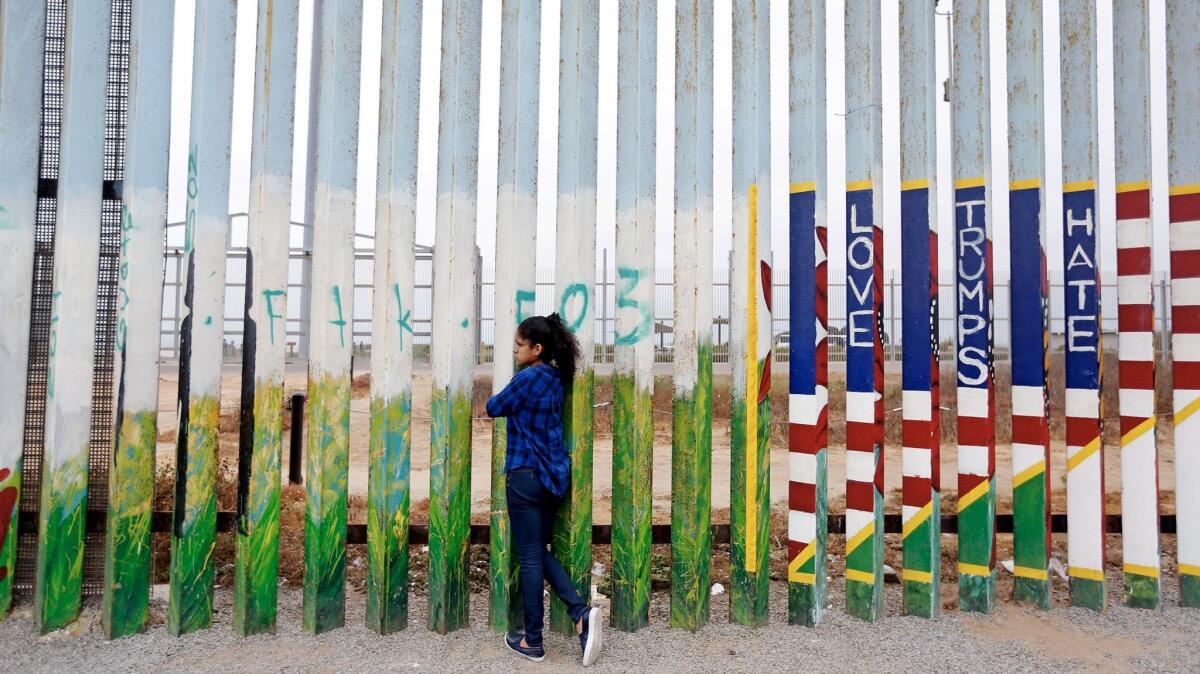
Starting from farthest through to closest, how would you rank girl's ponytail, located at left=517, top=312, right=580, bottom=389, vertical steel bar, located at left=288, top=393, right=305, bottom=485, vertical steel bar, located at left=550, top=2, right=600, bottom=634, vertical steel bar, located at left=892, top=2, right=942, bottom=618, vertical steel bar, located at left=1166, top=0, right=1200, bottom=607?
vertical steel bar, located at left=288, top=393, right=305, bottom=485 → vertical steel bar, located at left=1166, top=0, right=1200, bottom=607 → vertical steel bar, located at left=892, top=2, right=942, bottom=618 → vertical steel bar, located at left=550, top=2, right=600, bottom=634 → girl's ponytail, located at left=517, top=312, right=580, bottom=389

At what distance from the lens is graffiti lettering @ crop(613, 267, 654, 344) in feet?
12.0

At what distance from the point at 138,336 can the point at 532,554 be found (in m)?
2.23

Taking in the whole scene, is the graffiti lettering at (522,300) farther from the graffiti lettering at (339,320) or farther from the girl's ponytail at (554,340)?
the graffiti lettering at (339,320)

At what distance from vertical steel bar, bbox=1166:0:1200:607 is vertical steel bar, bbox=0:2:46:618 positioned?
20.0 feet

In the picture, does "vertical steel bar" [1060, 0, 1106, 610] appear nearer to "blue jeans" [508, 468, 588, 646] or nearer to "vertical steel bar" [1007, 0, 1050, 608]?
"vertical steel bar" [1007, 0, 1050, 608]

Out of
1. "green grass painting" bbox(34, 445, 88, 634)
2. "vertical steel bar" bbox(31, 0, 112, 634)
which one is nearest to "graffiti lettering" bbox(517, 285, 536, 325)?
"vertical steel bar" bbox(31, 0, 112, 634)

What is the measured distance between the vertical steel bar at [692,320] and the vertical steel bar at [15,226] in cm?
330

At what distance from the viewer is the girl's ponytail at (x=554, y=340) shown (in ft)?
11.2

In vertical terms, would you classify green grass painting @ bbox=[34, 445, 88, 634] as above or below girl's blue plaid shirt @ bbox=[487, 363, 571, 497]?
below

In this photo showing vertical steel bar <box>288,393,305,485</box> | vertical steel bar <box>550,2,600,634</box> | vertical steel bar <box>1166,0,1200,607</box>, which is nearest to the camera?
vertical steel bar <box>550,2,600,634</box>

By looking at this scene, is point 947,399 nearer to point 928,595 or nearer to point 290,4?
point 928,595

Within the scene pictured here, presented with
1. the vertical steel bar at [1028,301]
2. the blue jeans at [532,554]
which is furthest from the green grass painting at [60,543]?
the vertical steel bar at [1028,301]

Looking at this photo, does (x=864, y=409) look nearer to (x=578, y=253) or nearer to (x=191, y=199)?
(x=578, y=253)

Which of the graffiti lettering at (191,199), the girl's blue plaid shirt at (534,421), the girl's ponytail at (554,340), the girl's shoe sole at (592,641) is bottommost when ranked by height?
the girl's shoe sole at (592,641)
